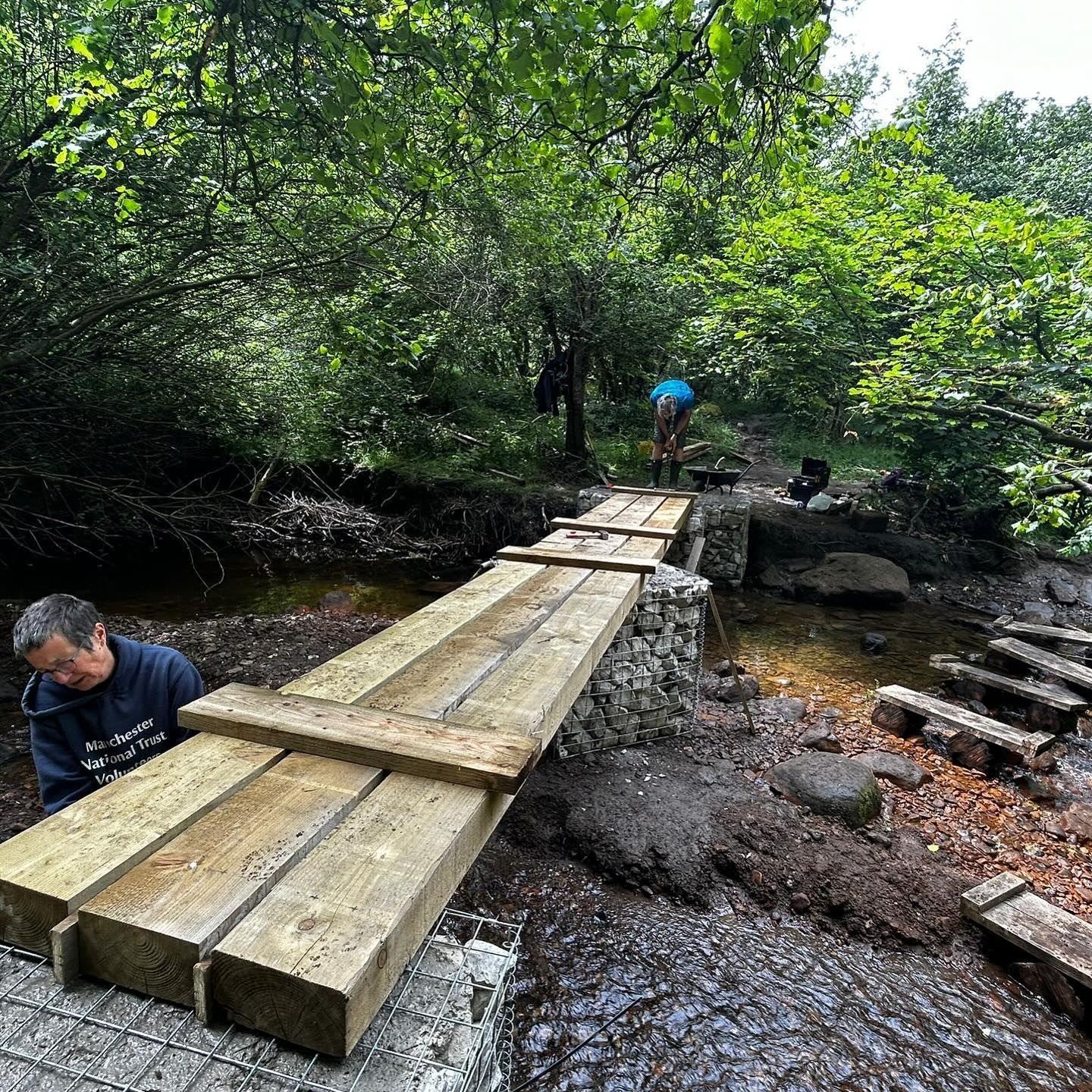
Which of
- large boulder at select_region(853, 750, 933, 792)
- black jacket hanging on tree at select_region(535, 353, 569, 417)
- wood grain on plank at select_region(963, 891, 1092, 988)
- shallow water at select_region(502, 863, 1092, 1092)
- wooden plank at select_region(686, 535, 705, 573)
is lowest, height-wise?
shallow water at select_region(502, 863, 1092, 1092)

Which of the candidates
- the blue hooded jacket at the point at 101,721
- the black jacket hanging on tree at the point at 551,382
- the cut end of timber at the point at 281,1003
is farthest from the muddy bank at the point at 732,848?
the black jacket hanging on tree at the point at 551,382

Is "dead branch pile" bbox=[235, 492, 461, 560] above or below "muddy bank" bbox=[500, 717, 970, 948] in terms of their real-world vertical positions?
above

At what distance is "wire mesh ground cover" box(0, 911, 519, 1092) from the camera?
1097 millimetres

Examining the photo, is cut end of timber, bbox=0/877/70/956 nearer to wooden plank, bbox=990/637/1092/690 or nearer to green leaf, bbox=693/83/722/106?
green leaf, bbox=693/83/722/106

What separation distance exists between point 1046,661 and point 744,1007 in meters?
5.62

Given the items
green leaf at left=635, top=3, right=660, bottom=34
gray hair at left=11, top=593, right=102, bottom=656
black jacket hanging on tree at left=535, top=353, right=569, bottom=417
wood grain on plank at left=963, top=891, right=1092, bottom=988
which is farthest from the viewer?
black jacket hanging on tree at left=535, top=353, right=569, bottom=417

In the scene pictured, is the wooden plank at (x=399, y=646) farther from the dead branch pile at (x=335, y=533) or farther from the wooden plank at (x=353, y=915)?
the dead branch pile at (x=335, y=533)

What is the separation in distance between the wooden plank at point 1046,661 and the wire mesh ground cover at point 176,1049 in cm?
729

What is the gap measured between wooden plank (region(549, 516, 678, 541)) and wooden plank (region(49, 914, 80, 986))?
459cm

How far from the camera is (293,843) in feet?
4.66

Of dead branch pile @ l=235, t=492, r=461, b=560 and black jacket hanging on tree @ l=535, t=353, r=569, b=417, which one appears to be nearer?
dead branch pile @ l=235, t=492, r=461, b=560

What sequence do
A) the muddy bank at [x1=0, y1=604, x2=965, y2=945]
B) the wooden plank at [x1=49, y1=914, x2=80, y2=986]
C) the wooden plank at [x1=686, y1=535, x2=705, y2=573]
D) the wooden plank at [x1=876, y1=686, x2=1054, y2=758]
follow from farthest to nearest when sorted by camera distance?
the wooden plank at [x1=686, y1=535, x2=705, y2=573] < the wooden plank at [x1=876, y1=686, x2=1054, y2=758] < the muddy bank at [x1=0, y1=604, x2=965, y2=945] < the wooden plank at [x1=49, y1=914, x2=80, y2=986]

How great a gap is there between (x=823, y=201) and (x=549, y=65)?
10122 mm

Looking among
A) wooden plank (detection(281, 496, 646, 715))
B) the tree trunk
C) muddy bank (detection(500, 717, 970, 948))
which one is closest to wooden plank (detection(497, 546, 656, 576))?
wooden plank (detection(281, 496, 646, 715))
